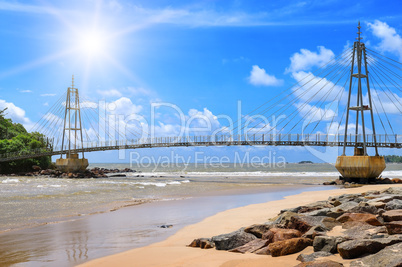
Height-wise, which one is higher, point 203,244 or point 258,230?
point 258,230

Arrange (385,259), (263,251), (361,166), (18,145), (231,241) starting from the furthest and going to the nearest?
(18,145), (361,166), (231,241), (263,251), (385,259)

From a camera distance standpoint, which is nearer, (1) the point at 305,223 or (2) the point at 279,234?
(2) the point at 279,234

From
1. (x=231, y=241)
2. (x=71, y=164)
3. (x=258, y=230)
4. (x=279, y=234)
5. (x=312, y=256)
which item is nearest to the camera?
(x=312, y=256)

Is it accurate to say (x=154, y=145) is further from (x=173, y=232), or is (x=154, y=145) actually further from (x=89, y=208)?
(x=173, y=232)

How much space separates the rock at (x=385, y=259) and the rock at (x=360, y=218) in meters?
2.30

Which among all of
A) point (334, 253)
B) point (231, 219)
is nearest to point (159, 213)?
point (231, 219)

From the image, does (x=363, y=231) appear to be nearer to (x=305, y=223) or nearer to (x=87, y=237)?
(x=305, y=223)

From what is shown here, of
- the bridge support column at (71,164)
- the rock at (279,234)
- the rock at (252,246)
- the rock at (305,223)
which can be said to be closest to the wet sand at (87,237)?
the rock at (252,246)

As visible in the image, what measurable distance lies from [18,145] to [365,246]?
75890 mm

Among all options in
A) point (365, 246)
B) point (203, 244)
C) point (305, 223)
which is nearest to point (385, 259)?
point (365, 246)

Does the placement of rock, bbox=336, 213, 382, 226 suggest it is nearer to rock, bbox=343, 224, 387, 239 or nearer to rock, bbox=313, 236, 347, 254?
rock, bbox=343, 224, 387, 239

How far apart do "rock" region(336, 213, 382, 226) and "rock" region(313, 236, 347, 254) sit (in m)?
1.80

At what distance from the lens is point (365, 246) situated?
16.7 ft

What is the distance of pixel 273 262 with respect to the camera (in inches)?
222
